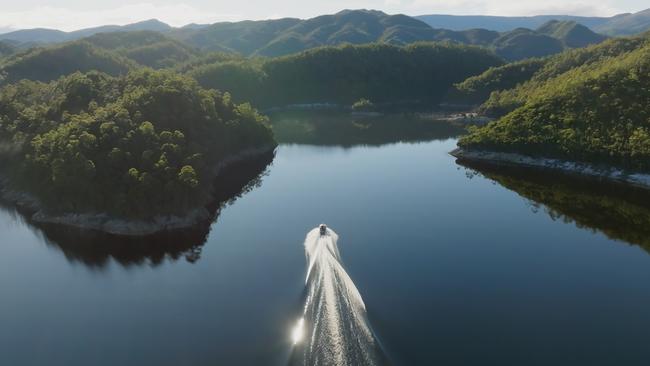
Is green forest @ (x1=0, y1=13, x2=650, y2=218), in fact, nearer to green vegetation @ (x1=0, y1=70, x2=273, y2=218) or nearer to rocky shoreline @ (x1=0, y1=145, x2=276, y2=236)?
green vegetation @ (x1=0, y1=70, x2=273, y2=218)

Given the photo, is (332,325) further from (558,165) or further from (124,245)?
(558,165)

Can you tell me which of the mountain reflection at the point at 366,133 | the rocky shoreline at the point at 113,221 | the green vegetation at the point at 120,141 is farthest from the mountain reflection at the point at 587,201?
the green vegetation at the point at 120,141

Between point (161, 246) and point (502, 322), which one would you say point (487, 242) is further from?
point (161, 246)

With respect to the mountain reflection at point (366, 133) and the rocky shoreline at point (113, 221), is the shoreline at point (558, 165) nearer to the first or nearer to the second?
the mountain reflection at point (366, 133)

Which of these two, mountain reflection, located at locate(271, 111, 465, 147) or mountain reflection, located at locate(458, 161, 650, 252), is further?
mountain reflection, located at locate(271, 111, 465, 147)

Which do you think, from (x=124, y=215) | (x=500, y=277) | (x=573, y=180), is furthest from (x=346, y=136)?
(x=500, y=277)

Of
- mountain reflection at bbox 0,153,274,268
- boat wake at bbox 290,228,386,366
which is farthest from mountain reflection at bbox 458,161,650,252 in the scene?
mountain reflection at bbox 0,153,274,268

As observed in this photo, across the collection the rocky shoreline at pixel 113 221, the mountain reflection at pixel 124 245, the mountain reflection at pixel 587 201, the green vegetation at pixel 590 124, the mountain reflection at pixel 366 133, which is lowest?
the mountain reflection at pixel 587 201
